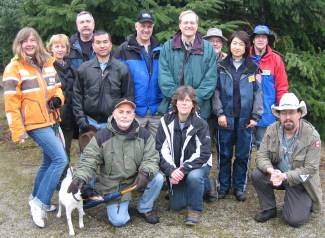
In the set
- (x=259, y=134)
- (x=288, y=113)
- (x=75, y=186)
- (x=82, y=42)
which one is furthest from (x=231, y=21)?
(x=75, y=186)

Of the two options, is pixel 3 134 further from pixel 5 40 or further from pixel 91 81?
pixel 91 81

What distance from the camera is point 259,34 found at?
535cm

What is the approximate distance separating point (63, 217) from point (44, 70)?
167cm

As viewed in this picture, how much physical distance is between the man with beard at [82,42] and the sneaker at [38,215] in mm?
1710

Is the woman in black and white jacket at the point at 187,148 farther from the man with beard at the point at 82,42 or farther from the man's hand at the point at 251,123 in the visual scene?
the man with beard at the point at 82,42

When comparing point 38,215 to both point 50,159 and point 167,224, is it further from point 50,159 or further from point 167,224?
→ point 167,224

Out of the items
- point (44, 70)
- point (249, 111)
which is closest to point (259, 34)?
point (249, 111)

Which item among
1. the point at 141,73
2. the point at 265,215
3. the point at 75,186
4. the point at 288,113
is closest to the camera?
the point at 75,186

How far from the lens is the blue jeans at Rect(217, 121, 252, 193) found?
5.46m

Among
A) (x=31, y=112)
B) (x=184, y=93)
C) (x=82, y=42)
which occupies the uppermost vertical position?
(x=82, y=42)

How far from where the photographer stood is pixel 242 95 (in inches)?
208

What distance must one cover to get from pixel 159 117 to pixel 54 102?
1.32 m

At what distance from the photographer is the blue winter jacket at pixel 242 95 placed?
5285mm

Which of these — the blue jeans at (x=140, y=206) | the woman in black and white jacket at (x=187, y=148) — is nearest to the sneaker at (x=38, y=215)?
the blue jeans at (x=140, y=206)
